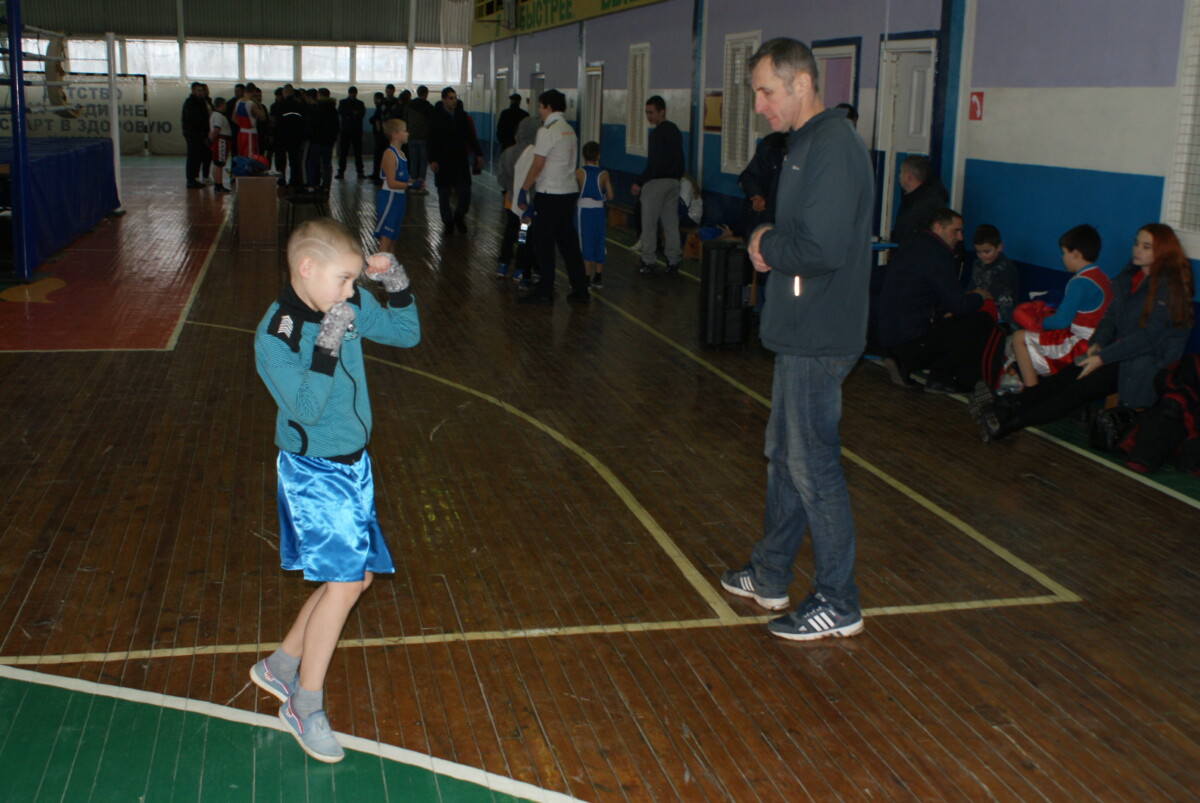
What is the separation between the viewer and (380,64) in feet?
113

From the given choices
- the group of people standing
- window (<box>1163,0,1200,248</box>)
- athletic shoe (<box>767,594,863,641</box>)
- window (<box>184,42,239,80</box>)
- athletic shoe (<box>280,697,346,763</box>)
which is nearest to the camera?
athletic shoe (<box>280,697,346,763</box>)

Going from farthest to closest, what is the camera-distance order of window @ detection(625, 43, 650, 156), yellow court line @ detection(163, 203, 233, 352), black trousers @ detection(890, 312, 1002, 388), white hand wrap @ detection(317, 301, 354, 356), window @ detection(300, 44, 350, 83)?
window @ detection(300, 44, 350, 83) → window @ detection(625, 43, 650, 156) → yellow court line @ detection(163, 203, 233, 352) → black trousers @ detection(890, 312, 1002, 388) → white hand wrap @ detection(317, 301, 354, 356)

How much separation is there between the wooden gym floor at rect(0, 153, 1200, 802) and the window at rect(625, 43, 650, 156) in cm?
1062

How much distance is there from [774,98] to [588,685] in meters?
2.10

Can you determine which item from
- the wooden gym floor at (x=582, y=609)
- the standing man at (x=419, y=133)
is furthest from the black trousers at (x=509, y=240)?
the standing man at (x=419, y=133)

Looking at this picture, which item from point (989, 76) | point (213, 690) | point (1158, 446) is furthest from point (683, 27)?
point (213, 690)

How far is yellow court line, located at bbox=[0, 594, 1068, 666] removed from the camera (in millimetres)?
4027

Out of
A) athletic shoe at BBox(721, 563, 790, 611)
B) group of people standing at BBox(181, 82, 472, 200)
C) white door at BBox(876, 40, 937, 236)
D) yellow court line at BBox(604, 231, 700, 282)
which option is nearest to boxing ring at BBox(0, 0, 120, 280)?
group of people standing at BBox(181, 82, 472, 200)

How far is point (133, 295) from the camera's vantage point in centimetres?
1109

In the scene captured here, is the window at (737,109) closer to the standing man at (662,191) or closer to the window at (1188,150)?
the standing man at (662,191)

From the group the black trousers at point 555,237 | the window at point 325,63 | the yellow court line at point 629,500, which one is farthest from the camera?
the window at point 325,63

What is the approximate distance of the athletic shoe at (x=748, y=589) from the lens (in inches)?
180

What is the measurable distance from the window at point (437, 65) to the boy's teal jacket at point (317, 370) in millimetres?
33149

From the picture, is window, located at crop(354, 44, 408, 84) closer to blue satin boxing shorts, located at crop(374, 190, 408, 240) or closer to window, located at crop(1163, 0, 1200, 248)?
blue satin boxing shorts, located at crop(374, 190, 408, 240)
